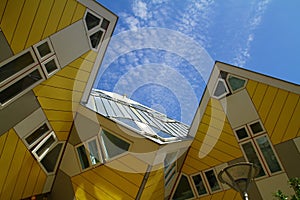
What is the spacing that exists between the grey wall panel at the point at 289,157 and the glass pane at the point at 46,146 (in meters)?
5.92

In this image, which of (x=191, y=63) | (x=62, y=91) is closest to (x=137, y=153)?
(x=62, y=91)

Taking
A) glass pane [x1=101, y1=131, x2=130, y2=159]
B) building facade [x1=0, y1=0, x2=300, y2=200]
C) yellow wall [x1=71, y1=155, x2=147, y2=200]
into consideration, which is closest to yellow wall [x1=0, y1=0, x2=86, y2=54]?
building facade [x1=0, y1=0, x2=300, y2=200]

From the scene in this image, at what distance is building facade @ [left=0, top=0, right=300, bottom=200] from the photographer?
16.7ft

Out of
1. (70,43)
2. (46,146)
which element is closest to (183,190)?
(46,146)

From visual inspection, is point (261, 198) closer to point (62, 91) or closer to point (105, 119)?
point (105, 119)

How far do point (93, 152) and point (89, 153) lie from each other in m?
0.14

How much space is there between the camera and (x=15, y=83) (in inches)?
197

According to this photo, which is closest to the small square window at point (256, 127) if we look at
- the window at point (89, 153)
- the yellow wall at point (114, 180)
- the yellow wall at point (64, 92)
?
the yellow wall at point (114, 180)

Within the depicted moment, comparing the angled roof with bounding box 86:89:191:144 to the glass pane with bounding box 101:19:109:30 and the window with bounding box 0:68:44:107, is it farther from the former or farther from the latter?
the glass pane with bounding box 101:19:109:30

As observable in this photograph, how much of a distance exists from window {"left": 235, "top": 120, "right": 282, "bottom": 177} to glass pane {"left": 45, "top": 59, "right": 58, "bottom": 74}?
514 centimetres

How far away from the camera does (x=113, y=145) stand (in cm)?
616

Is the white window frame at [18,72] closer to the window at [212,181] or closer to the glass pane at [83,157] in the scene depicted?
the glass pane at [83,157]

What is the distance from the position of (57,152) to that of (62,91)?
1.77m

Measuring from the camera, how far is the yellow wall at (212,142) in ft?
23.9
